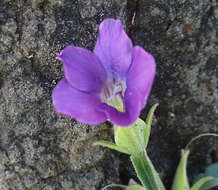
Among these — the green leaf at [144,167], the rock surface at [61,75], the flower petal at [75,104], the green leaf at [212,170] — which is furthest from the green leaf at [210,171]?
the flower petal at [75,104]

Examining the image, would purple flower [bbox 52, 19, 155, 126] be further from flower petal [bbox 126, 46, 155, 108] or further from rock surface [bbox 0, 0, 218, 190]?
rock surface [bbox 0, 0, 218, 190]

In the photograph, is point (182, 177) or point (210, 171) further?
point (210, 171)

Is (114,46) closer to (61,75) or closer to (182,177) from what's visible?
(61,75)

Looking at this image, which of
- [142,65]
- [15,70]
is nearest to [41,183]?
[15,70]

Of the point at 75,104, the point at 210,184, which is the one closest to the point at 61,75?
the point at 75,104

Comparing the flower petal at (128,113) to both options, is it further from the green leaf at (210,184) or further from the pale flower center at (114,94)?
the green leaf at (210,184)

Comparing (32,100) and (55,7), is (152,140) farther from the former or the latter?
(55,7)
